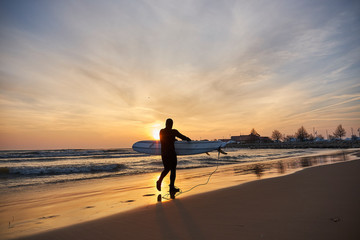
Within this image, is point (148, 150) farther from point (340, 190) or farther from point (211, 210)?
point (340, 190)

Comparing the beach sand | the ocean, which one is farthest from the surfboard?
the ocean

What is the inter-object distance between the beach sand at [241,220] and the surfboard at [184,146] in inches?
145

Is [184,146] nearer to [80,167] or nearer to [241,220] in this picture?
[241,220]

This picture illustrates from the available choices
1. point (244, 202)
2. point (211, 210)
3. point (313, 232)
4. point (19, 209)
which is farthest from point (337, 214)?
point (19, 209)

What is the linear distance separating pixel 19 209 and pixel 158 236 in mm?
5058

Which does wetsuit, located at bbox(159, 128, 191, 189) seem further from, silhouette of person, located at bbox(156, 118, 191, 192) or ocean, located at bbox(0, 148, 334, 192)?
ocean, located at bbox(0, 148, 334, 192)

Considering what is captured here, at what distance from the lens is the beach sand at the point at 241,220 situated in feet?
9.32

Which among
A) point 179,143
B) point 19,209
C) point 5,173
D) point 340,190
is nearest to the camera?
point 340,190

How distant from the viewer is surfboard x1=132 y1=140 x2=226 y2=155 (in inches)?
333

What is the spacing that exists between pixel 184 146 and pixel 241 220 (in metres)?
5.18

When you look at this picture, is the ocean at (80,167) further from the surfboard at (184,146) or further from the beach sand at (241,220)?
the beach sand at (241,220)

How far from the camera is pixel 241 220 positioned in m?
3.38

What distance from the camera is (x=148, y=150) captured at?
9008mm

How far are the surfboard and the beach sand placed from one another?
3.69 metres
